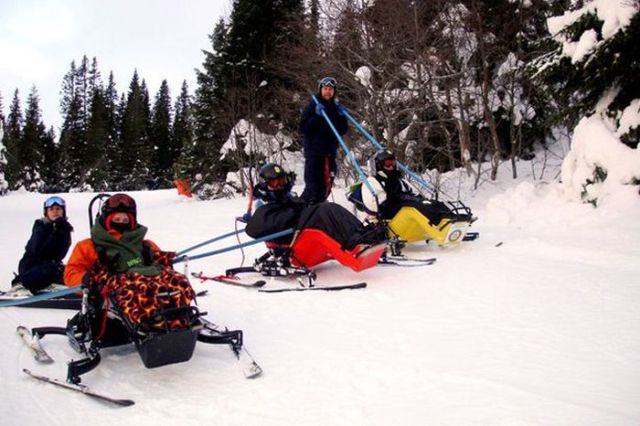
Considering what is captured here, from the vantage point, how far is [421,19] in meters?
11.1

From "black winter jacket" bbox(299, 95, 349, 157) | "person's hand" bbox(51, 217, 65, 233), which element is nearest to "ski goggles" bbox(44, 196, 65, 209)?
"person's hand" bbox(51, 217, 65, 233)

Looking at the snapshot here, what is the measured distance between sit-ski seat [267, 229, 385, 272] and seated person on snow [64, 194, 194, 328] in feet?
5.98

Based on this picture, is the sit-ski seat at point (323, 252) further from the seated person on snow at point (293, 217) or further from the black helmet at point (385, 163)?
the black helmet at point (385, 163)

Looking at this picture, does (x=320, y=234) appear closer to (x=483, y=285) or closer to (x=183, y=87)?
(x=483, y=285)

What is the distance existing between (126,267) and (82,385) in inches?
33.5

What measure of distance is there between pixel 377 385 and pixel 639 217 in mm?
5702

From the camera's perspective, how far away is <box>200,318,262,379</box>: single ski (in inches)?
125

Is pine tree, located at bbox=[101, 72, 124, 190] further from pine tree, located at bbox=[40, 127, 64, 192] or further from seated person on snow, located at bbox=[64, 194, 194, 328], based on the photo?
seated person on snow, located at bbox=[64, 194, 194, 328]

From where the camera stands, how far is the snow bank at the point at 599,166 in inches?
290

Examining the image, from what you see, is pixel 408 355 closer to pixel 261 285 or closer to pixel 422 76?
pixel 261 285

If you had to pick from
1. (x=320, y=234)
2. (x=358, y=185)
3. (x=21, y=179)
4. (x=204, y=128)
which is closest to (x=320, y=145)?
(x=358, y=185)

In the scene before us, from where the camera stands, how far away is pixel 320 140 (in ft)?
23.4

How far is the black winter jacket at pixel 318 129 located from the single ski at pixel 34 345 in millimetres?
4265

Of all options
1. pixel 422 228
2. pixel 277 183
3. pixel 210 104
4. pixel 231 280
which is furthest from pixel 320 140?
pixel 210 104
